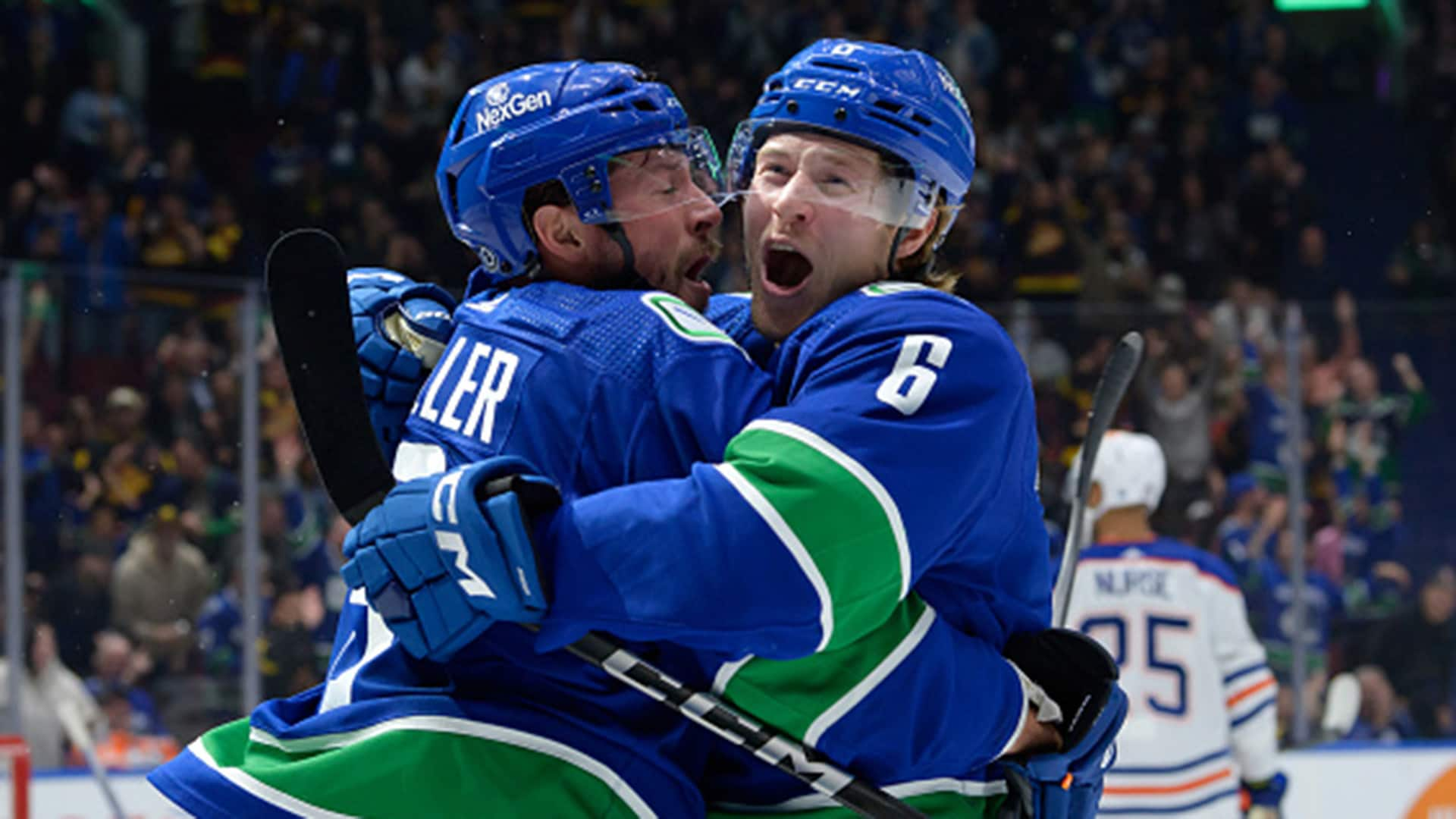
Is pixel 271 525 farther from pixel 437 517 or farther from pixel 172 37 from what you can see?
pixel 172 37

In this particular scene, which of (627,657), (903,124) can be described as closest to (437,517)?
(627,657)

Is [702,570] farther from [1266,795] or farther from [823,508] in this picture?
[1266,795]

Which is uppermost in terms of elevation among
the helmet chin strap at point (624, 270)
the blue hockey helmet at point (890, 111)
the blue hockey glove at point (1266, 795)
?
the blue hockey helmet at point (890, 111)

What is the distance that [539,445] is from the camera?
4.86 feet

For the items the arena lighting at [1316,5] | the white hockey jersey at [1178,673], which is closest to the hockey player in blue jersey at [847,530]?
the white hockey jersey at [1178,673]

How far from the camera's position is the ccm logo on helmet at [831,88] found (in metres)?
1.64

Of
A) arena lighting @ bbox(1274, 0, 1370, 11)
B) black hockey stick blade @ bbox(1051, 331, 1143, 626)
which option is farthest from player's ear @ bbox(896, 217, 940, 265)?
arena lighting @ bbox(1274, 0, 1370, 11)

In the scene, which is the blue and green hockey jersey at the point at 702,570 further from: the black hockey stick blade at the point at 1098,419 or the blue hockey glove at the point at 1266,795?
the blue hockey glove at the point at 1266,795

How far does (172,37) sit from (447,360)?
8.05 meters

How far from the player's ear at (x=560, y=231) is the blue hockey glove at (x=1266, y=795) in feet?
11.1

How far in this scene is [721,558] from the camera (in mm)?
1356

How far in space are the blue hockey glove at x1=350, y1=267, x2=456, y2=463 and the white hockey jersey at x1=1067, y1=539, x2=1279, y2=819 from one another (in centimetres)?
297

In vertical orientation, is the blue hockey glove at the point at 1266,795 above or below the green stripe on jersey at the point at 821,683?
below

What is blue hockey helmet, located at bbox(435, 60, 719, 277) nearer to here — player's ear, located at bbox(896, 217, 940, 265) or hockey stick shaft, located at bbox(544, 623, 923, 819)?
player's ear, located at bbox(896, 217, 940, 265)
